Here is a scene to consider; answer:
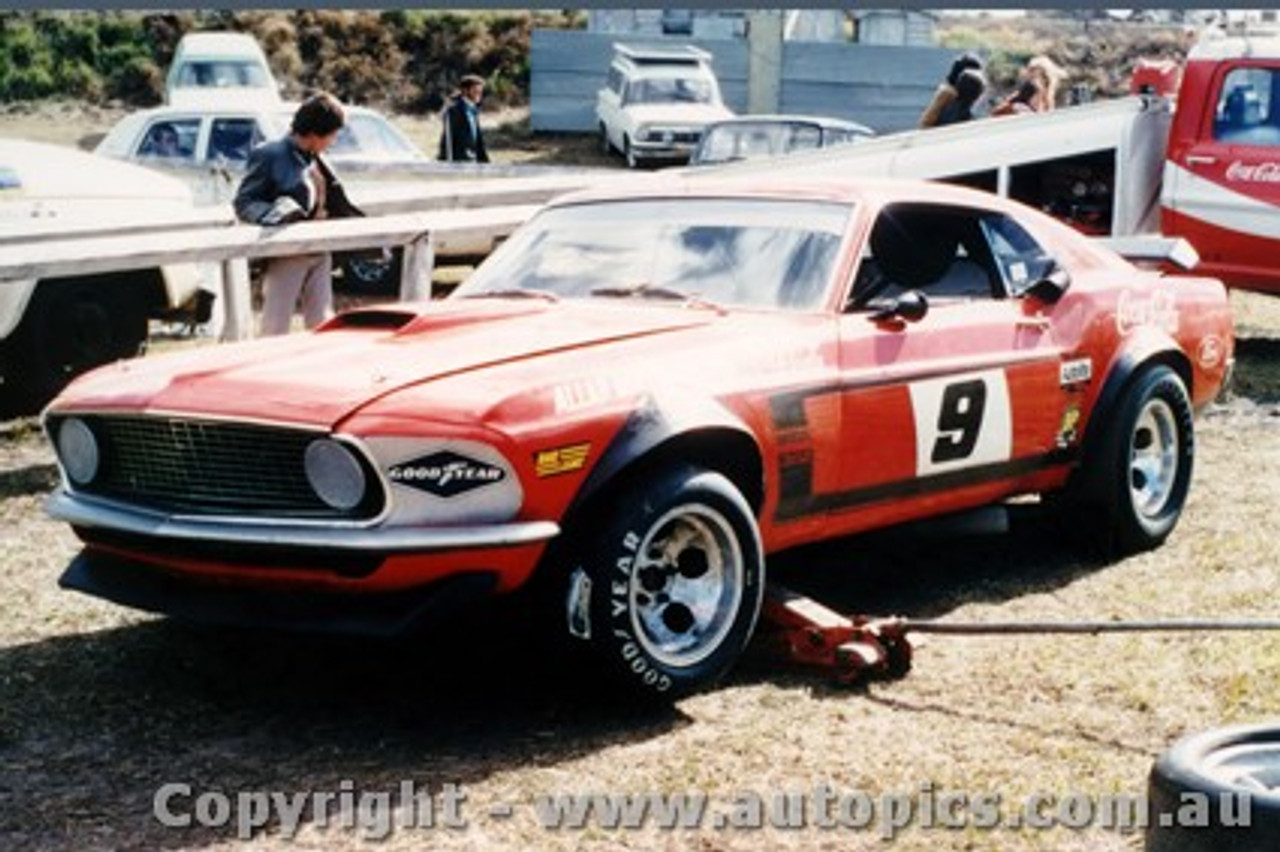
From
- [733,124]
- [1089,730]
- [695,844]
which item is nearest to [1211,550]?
[1089,730]

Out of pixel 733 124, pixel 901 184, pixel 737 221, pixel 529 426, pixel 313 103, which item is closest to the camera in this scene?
pixel 529 426

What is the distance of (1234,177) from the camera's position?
42.1ft

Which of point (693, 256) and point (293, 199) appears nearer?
point (693, 256)

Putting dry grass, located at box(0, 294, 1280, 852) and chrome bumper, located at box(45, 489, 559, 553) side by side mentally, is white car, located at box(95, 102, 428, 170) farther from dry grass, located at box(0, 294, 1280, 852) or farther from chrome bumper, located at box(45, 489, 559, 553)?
chrome bumper, located at box(45, 489, 559, 553)

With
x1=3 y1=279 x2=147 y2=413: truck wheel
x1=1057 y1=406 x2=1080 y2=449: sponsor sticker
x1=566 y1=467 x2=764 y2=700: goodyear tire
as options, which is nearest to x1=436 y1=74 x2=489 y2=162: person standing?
x1=3 y1=279 x2=147 y2=413: truck wheel

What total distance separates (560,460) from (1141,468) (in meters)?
3.03

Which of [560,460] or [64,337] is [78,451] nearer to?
[560,460]

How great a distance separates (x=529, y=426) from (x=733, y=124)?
14.5 meters

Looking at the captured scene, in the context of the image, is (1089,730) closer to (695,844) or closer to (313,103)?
(695,844)

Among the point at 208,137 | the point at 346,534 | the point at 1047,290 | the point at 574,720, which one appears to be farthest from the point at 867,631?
the point at 208,137

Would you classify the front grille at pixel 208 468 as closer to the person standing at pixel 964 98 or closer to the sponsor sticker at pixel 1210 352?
the sponsor sticker at pixel 1210 352

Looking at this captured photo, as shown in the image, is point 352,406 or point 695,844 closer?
point 695,844

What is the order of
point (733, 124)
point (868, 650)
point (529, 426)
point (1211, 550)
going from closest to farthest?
point (529, 426), point (868, 650), point (1211, 550), point (733, 124)

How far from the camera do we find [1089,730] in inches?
195
